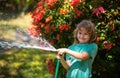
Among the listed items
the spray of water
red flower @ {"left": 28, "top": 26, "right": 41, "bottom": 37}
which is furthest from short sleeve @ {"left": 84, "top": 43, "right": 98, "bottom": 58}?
red flower @ {"left": 28, "top": 26, "right": 41, "bottom": 37}

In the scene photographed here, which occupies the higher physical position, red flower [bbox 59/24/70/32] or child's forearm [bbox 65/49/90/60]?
red flower [bbox 59/24/70/32]

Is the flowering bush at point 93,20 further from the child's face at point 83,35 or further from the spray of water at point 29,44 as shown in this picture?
the child's face at point 83,35

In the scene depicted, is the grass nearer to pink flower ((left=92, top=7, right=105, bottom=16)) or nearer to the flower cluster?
the flower cluster

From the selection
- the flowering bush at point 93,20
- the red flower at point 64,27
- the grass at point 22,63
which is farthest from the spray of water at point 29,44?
the grass at point 22,63

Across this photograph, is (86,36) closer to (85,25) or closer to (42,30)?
(85,25)

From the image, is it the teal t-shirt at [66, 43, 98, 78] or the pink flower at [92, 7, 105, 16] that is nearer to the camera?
the teal t-shirt at [66, 43, 98, 78]

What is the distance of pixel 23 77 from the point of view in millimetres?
8117

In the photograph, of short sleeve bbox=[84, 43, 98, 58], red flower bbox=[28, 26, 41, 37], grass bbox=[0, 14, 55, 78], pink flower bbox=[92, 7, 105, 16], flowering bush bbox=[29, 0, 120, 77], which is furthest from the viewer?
grass bbox=[0, 14, 55, 78]

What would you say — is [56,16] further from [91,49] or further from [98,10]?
[91,49]

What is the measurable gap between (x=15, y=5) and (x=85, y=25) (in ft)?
35.4

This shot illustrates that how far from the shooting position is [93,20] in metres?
6.05

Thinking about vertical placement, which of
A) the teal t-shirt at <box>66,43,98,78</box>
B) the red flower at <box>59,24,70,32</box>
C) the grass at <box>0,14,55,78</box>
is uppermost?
the red flower at <box>59,24,70,32</box>

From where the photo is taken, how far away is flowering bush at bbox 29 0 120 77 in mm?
5918

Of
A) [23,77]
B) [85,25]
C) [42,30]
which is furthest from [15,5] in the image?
[85,25]
